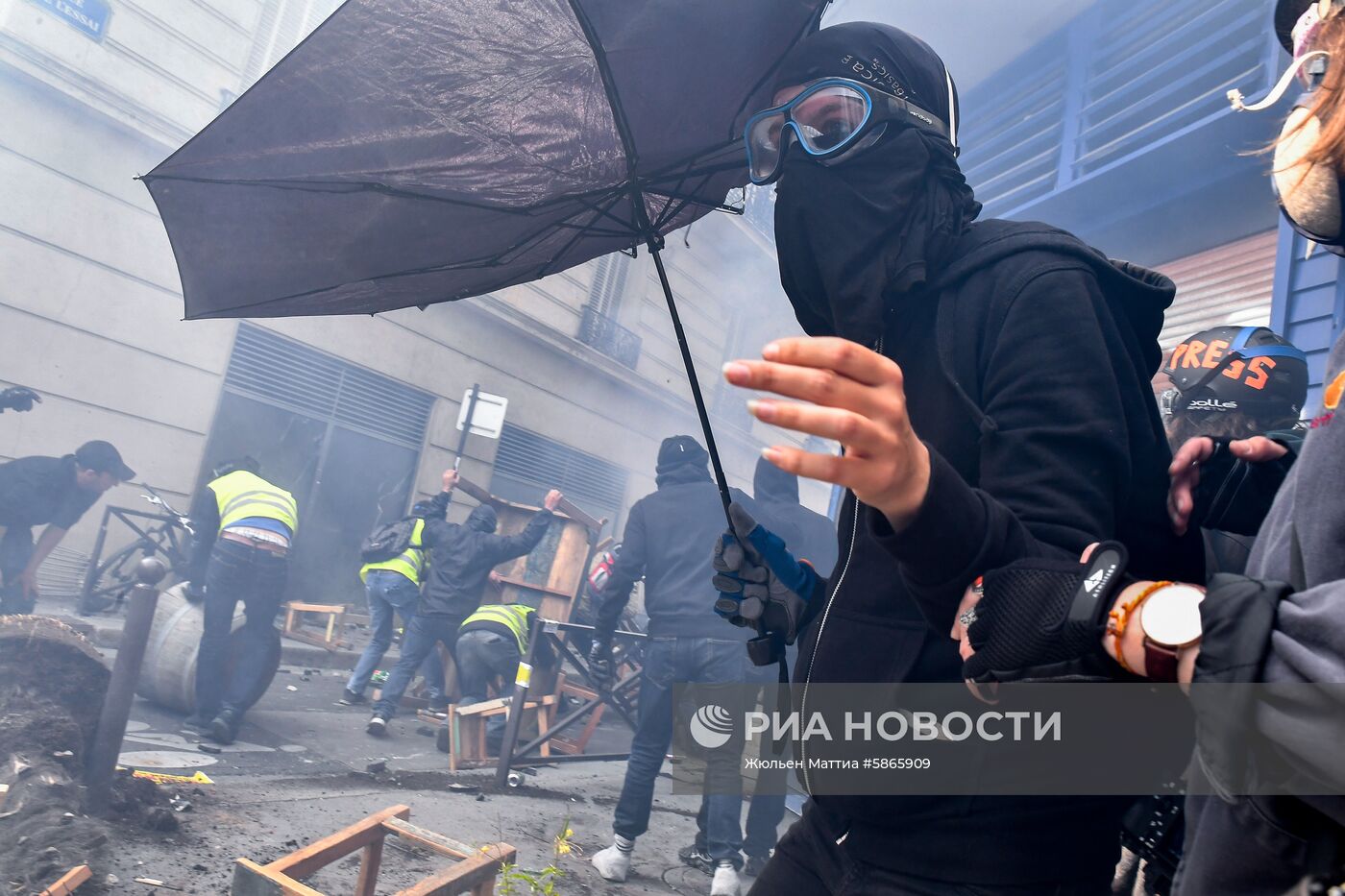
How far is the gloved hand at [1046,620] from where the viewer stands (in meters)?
0.93

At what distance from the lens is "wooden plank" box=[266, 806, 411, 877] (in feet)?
8.89

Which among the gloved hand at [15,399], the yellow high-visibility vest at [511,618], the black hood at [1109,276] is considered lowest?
the yellow high-visibility vest at [511,618]

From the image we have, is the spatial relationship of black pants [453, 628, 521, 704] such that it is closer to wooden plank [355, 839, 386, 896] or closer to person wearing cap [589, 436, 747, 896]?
person wearing cap [589, 436, 747, 896]

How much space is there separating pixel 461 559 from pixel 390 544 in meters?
0.90

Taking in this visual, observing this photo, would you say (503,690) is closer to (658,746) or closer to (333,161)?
(658,746)

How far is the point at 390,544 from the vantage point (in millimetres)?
8227

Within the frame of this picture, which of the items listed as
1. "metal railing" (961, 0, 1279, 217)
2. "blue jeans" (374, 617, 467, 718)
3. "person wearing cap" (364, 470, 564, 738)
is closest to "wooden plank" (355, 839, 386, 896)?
"blue jeans" (374, 617, 467, 718)

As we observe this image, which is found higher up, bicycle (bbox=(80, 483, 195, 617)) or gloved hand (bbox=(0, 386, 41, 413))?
gloved hand (bbox=(0, 386, 41, 413))

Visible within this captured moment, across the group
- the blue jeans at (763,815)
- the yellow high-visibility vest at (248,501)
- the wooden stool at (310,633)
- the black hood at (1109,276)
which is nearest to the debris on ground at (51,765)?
the yellow high-visibility vest at (248,501)

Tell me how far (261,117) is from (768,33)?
137 centimetres

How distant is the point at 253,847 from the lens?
4250 mm

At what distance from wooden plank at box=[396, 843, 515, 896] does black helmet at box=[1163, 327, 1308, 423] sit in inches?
111

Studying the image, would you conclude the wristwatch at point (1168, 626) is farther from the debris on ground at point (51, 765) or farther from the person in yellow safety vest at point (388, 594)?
the person in yellow safety vest at point (388, 594)

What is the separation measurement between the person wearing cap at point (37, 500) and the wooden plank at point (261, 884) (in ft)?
21.6
